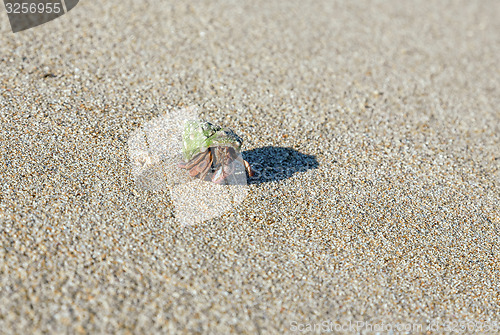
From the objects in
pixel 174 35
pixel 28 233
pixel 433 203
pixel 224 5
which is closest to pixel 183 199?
pixel 28 233

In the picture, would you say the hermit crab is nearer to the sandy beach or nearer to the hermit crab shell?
the hermit crab shell

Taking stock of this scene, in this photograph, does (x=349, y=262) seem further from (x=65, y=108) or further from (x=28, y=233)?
(x=65, y=108)
